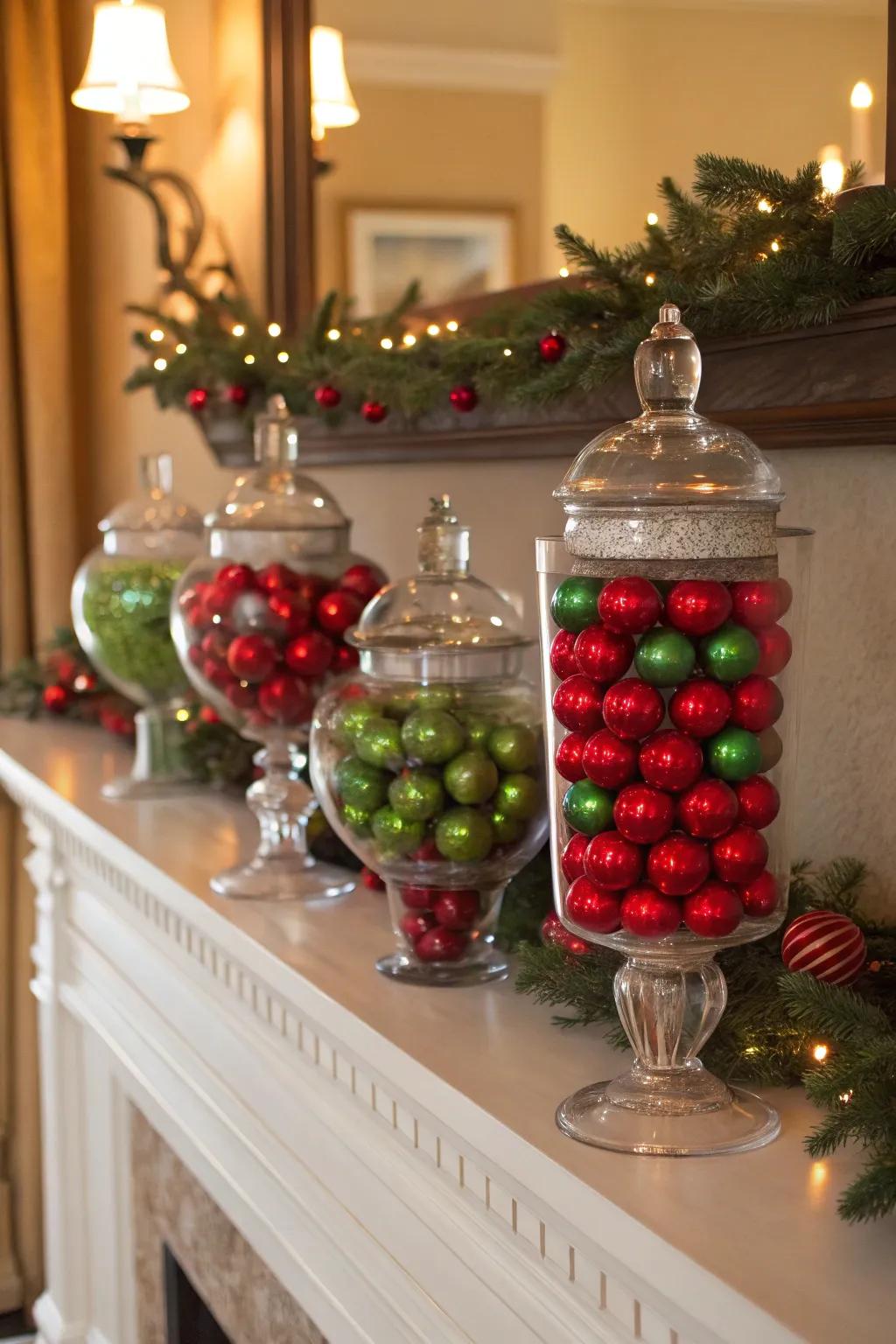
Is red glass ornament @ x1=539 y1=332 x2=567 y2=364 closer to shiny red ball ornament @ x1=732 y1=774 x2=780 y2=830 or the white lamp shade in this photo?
shiny red ball ornament @ x1=732 y1=774 x2=780 y2=830

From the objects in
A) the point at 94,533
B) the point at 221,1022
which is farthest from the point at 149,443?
the point at 221,1022

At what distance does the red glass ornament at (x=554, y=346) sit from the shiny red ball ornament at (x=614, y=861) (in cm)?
50

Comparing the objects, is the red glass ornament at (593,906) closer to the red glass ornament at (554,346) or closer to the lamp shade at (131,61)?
the red glass ornament at (554,346)

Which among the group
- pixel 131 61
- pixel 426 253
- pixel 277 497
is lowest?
pixel 277 497

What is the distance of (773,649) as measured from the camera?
76 centimetres

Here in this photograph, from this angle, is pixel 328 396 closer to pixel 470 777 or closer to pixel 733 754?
pixel 470 777

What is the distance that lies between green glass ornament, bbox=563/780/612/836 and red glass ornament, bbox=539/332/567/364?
1.53 ft

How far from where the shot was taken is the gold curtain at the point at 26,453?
8.80 ft

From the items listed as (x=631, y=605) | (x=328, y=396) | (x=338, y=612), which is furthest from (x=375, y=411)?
(x=631, y=605)

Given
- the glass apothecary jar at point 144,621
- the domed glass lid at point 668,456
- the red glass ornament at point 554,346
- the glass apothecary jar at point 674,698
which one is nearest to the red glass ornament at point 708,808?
the glass apothecary jar at point 674,698

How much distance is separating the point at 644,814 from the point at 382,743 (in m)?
0.31

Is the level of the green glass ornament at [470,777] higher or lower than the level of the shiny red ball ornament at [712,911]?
higher

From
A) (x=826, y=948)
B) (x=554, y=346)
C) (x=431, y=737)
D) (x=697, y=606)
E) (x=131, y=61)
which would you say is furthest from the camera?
(x=131, y=61)

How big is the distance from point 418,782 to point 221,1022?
456 mm
